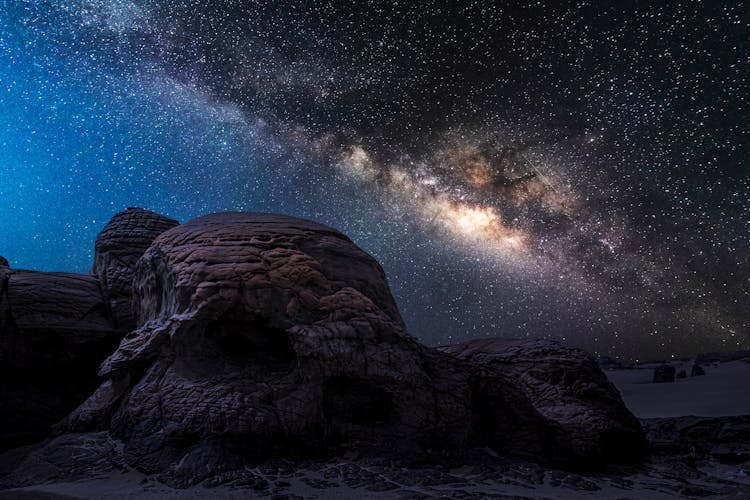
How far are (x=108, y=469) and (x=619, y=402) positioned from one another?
18.8ft

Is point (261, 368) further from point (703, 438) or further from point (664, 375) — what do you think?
point (664, 375)

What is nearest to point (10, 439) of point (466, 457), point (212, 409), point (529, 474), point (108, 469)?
point (108, 469)

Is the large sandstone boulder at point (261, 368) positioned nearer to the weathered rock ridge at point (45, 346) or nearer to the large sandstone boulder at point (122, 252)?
the weathered rock ridge at point (45, 346)

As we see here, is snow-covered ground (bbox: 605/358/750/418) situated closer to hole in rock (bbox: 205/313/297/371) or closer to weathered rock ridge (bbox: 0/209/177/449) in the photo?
hole in rock (bbox: 205/313/297/371)

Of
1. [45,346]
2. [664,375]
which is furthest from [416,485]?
[664,375]

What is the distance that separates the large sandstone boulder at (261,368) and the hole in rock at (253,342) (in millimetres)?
12

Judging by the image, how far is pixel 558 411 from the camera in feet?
17.8

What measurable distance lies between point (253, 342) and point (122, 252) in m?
4.04

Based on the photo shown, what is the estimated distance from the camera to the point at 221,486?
3449mm

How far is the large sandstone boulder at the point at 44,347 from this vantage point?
6.12 metres

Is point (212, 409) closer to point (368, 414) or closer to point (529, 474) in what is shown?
point (368, 414)

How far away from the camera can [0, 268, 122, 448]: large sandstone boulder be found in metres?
6.12

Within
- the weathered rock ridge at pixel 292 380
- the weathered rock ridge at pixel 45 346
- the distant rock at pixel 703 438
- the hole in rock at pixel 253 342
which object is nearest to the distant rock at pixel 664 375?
the distant rock at pixel 703 438

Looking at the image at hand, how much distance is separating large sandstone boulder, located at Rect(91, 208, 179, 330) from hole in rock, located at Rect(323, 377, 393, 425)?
4207 millimetres
